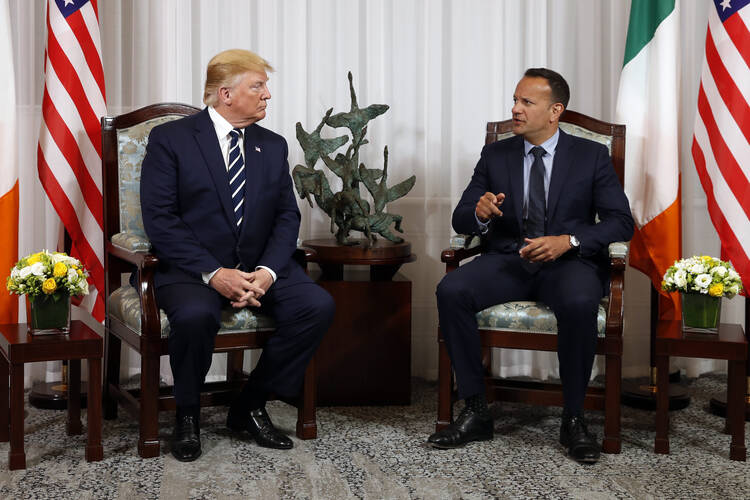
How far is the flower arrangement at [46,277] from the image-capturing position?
2.93m

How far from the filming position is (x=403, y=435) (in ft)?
11.1

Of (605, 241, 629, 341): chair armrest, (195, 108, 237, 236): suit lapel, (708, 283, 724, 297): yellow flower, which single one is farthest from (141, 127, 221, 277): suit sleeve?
(708, 283, 724, 297): yellow flower

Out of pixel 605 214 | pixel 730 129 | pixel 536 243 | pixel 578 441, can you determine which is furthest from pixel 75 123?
pixel 730 129

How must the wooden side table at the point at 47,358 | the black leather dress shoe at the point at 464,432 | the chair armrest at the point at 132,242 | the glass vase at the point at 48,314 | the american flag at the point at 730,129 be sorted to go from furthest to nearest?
the american flag at the point at 730,129
the black leather dress shoe at the point at 464,432
the chair armrest at the point at 132,242
the glass vase at the point at 48,314
the wooden side table at the point at 47,358

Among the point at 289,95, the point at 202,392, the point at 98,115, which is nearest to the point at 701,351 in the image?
the point at 202,392

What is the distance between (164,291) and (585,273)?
5.03 feet

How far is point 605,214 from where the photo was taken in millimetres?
3420

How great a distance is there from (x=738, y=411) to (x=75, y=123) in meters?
2.80

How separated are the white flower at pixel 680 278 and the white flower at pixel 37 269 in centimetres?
222

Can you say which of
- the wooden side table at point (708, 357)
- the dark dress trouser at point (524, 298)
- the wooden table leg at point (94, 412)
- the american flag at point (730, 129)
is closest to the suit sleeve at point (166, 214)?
the wooden table leg at point (94, 412)

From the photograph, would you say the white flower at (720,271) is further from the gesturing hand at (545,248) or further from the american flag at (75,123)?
the american flag at (75,123)

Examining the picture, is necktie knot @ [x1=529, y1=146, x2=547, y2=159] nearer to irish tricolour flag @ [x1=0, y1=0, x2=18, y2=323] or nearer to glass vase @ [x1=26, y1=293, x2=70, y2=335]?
glass vase @ [x1=26, y1=293, x2=70, y2=335]

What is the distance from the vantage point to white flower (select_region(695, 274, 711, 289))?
10.3ft

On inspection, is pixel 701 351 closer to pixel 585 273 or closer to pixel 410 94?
pixel 585 273
